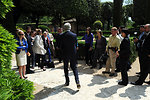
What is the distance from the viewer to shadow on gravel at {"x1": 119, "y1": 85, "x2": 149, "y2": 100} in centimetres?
416

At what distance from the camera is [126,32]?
190 inches

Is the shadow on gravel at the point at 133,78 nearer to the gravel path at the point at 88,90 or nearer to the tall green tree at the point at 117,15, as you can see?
the gravel path at the point at 88,90

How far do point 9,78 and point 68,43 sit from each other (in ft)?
7.48

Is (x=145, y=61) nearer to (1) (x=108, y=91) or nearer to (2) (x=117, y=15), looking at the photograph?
(1) (x=108, y=91)

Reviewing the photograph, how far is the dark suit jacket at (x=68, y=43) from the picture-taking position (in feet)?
14.6

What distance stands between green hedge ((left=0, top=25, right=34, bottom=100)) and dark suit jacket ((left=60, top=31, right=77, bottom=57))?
208cm

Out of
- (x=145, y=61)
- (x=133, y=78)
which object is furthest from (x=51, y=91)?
(x=133, y=78)

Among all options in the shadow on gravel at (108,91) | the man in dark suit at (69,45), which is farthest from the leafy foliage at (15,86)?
the shadow on gravel at (108,91)

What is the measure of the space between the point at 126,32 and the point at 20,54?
12.4 ft

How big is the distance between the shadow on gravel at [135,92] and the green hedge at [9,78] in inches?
114

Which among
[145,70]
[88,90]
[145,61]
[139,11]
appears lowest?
[88,90]

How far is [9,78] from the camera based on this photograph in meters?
2.48

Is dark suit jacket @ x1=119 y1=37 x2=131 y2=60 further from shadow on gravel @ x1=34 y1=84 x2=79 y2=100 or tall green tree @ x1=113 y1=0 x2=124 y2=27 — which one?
tall green tree @ x1=113 y1=0 x2=124 y2=27

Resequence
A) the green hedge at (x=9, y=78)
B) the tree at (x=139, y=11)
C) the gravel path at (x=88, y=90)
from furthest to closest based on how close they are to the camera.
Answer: the tree at (x=139, y=11)
the gravel path at (x=88, y=90)
the green hedge at (x=9, y=78)
